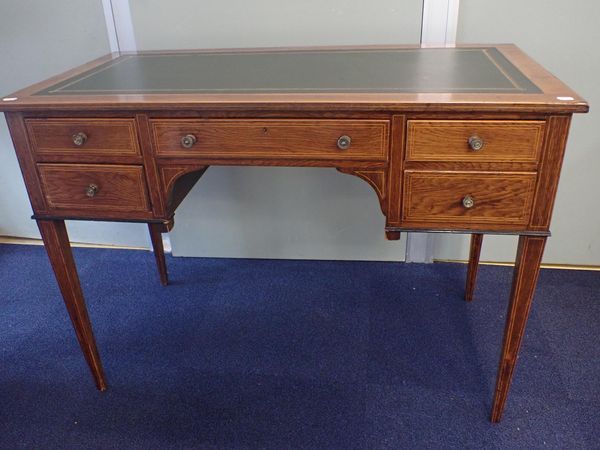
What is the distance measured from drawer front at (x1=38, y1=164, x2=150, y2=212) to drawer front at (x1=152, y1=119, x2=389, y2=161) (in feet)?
0.35

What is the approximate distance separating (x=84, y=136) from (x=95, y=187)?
4.7 inches

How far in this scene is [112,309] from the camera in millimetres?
1936

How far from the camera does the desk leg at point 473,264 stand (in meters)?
1.79

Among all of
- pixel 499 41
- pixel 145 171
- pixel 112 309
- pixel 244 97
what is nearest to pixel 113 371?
pixel 112 309

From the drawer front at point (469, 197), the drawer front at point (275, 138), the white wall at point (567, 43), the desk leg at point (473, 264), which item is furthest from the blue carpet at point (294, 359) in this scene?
the drawer front at point (275, 138)

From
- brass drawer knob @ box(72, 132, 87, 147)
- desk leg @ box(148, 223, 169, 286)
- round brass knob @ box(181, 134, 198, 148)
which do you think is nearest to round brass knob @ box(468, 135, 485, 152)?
round brass knob @ box(181, 134, 198, 148)

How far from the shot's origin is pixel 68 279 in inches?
55.7

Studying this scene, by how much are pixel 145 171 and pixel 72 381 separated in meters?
0.75

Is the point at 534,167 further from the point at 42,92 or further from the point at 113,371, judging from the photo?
the point at 113,371

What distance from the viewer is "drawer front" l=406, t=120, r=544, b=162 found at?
1.09 meters

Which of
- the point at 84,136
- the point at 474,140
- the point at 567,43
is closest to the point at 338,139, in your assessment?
the point at 474,140

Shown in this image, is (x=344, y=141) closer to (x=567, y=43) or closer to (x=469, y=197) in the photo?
(x=469, y=197)

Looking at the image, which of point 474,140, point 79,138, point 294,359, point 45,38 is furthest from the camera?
point 45,38

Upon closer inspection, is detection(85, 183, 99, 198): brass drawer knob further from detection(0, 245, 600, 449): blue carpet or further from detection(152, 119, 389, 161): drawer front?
detection(0, 245, 600, 449): blue carpet
